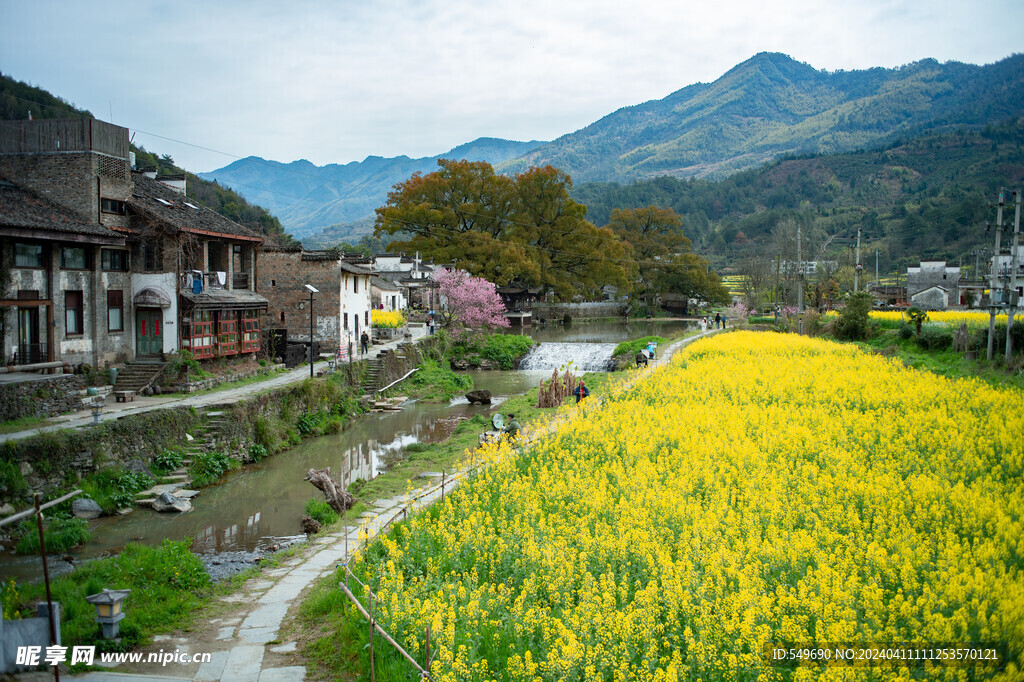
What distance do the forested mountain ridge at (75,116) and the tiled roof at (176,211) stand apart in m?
5.50

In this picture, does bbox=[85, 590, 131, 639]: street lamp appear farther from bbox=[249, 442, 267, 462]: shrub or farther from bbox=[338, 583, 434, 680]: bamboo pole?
bbox=[249, 442, 267, 462]: shrub

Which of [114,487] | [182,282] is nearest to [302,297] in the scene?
[182,282]

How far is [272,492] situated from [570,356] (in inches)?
1189

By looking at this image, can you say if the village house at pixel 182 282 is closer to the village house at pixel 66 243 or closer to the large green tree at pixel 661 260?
the village house at pixel 66 243

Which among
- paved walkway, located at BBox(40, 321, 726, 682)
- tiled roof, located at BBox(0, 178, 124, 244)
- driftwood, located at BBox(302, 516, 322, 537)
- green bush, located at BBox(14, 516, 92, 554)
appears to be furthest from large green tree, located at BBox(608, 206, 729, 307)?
paved walkway, located at BBox(40, 321, 726, 682)

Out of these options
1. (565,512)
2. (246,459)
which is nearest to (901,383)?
(565,512)

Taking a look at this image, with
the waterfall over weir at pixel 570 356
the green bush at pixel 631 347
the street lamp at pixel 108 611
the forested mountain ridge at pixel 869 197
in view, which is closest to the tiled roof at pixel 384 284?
the waterfall over weir at pixel 570 356

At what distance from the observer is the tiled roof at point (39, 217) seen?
63.9 feet

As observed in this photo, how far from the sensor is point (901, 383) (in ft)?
63.8

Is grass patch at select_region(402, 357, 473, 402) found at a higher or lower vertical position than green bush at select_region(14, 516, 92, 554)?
higher

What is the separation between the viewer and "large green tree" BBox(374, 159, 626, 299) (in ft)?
195

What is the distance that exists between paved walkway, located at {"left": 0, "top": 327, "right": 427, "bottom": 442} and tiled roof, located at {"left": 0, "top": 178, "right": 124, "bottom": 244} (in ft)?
17.7

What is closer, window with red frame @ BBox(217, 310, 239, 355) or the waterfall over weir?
window with red frame @ BBox(217, 310, 239, 355)

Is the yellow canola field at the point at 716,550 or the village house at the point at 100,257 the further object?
the village house at the point at 100,257
